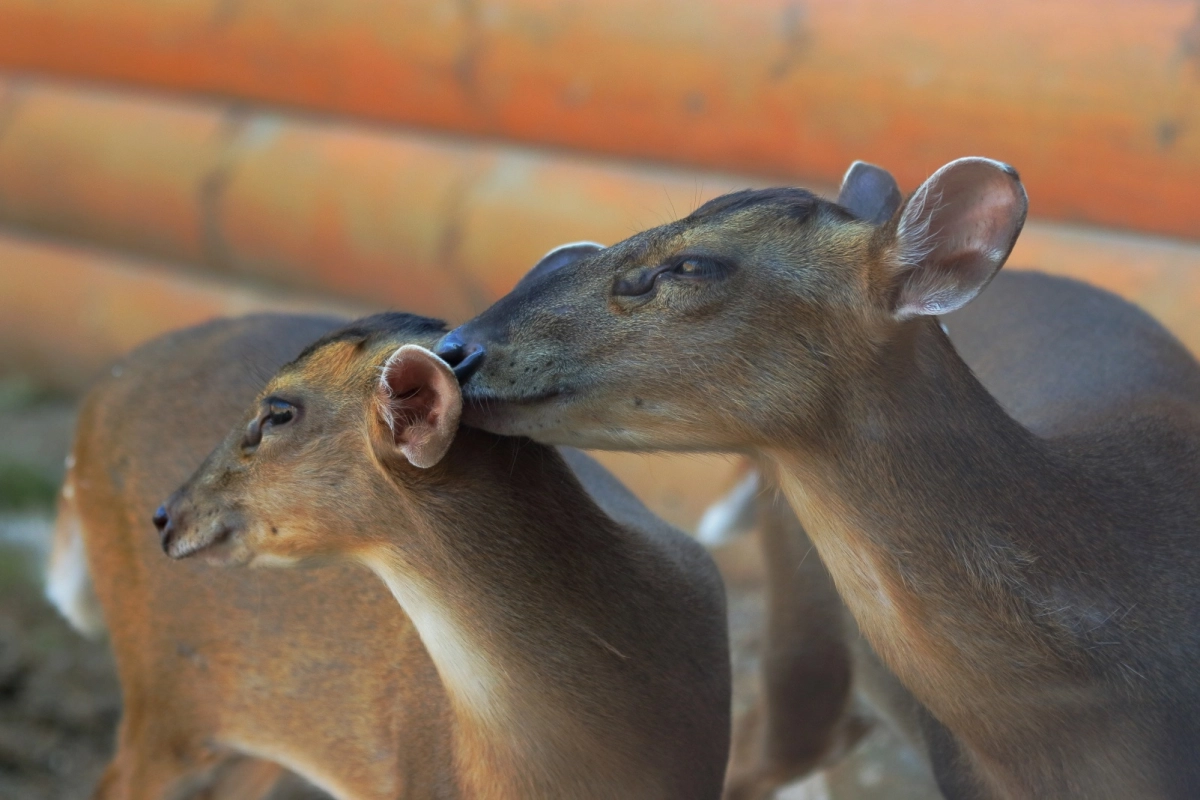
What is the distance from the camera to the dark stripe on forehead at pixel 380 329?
8.35 ft

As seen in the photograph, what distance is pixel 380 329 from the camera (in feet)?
8.39

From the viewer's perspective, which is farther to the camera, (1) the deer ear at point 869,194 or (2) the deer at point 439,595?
(1) the deer ear at point 869,194

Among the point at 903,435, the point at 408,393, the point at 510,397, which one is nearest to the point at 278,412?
the point at 408,393

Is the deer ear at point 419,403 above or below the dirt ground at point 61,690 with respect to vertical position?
above

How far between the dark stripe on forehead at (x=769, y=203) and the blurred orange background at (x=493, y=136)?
6.19 ft

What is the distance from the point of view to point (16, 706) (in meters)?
4.66

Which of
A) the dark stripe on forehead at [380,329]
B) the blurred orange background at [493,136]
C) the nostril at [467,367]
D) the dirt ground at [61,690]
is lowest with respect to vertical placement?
the dirt ground at [61,690]

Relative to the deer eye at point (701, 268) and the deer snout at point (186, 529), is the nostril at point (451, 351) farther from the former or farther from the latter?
the deer snout at point (186, 529)

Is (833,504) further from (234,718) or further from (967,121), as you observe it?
(967,121)

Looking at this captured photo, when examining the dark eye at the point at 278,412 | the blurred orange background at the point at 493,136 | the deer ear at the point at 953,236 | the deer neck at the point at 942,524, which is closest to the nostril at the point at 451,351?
the dark eye at the point at 278,412

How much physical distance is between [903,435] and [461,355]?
714mm

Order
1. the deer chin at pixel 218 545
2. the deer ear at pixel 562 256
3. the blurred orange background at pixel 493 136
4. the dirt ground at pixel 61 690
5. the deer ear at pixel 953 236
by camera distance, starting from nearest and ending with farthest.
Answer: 1. the deer ear at pixel 953 236
2. the deer chin at pixel 218 545
3. the deer ear at pixel 562 256
4. the blurred orange background at pixel 493 136
5. the dirt ground at pixel 61 690

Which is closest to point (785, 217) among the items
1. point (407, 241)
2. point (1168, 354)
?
point (1168, 354)

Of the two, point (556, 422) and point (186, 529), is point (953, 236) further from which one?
point (186, 529)
